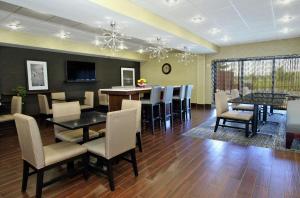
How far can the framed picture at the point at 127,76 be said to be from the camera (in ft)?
30.1

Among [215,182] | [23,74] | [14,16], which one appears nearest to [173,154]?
[215,182]

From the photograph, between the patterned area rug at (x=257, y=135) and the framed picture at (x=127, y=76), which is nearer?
the patterned area rug at (x=257, y=135)

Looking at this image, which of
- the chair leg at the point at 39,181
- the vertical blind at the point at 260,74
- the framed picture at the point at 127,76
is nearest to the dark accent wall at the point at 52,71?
the framed picture at the point at 127,76

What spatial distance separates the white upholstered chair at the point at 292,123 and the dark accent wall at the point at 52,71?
21.2ft

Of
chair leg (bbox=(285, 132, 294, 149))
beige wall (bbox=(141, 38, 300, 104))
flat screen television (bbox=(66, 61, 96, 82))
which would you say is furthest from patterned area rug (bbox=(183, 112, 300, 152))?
flat screen television (bbox=(66, 61, 96, 82))

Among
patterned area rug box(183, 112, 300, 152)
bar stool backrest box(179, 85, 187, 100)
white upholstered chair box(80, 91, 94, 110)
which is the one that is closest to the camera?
patterned area rug box(183, 112, 300, 152)

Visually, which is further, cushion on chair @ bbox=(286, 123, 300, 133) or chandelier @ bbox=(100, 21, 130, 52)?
chandelier @ bbox=(100, 21, 130, 52)

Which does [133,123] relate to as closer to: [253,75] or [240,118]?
[240,118]

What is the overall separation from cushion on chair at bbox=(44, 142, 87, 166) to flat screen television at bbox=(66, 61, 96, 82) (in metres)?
5.05

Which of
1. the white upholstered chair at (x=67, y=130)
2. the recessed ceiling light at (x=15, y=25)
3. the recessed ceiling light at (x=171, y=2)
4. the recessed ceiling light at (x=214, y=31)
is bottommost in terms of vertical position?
the white upholstered chair at (x=67, y=130)

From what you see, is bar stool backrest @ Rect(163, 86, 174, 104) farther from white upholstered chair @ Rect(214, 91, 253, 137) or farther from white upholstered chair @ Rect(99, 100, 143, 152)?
white upholstered chair @ Rect(99, 100, 143, 152)

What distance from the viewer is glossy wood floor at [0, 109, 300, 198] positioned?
216 cm

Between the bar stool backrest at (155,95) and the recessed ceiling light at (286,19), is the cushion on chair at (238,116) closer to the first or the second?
the bar stool backrest at (155,95)

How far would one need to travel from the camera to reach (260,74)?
7332 millimetres
